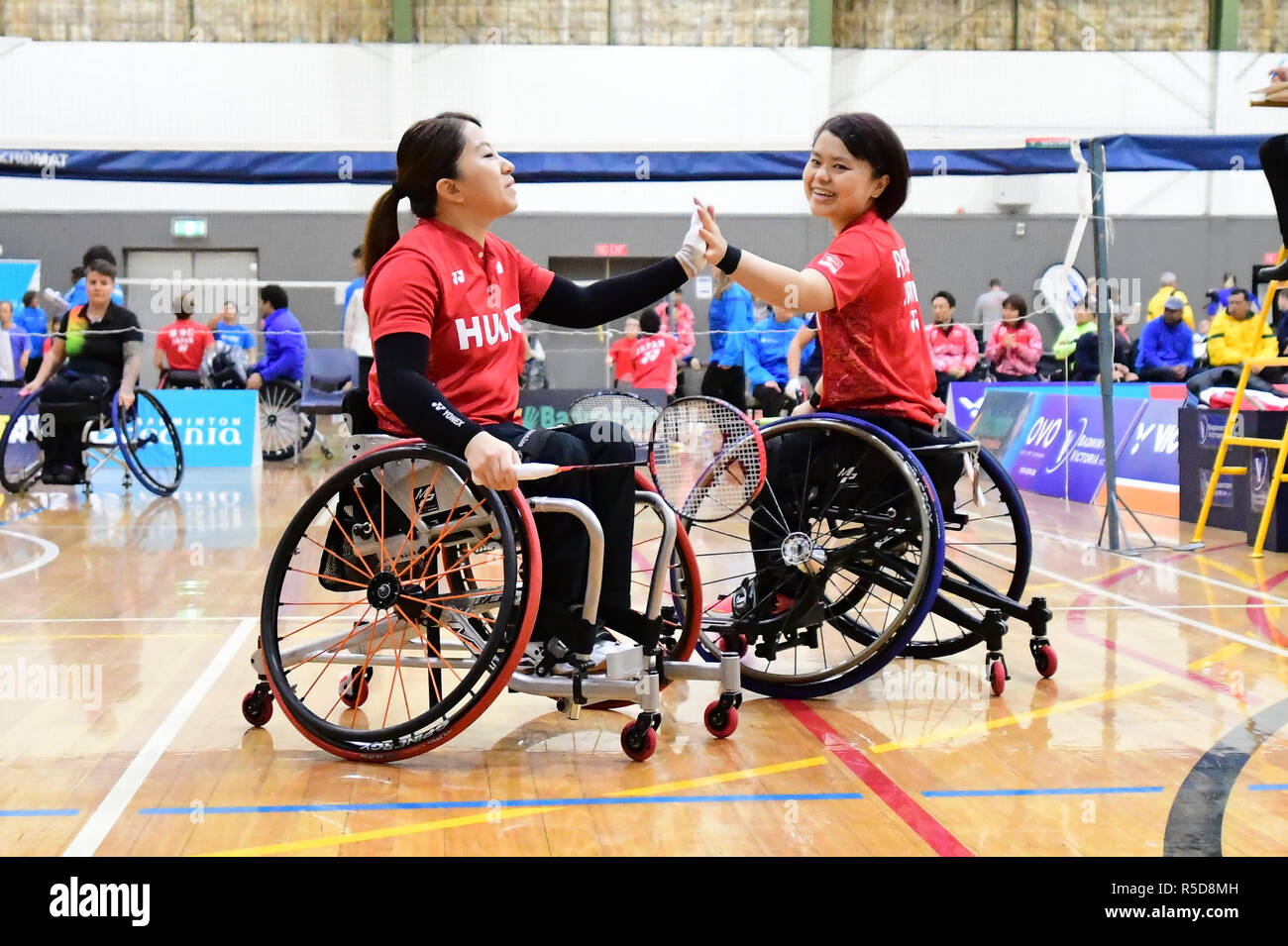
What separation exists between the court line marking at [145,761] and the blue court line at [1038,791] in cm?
159

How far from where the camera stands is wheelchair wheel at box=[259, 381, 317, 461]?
12172 millimetres

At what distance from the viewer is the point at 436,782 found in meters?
2.69

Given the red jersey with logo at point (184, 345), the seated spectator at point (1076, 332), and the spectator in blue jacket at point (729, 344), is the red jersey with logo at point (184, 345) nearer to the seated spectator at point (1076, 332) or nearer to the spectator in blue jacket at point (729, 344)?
the spectator in blue jacket at point (729, 344)

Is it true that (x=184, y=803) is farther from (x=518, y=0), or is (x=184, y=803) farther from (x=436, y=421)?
(x=518, y=0)

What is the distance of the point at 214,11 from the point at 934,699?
15.8 metres

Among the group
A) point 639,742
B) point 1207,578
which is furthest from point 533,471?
point 1207,578

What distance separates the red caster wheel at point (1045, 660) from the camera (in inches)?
141

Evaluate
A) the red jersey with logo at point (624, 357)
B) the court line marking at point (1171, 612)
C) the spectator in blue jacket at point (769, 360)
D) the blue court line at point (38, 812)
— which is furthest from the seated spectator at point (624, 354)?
the blue court line at point (38, 812)

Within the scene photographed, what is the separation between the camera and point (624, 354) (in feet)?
37.5

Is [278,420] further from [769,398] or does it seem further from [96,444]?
[769,398]

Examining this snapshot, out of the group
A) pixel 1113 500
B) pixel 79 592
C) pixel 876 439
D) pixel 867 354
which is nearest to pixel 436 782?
pixel 876 439

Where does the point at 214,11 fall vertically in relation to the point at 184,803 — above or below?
above

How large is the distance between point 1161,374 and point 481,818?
11070mm

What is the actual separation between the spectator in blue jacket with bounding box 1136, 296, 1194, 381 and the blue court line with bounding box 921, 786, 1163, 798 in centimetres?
1034
